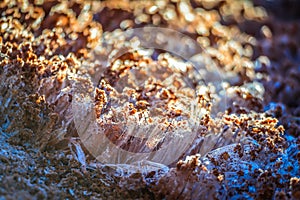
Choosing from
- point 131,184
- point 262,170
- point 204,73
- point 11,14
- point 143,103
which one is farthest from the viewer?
point 204,73

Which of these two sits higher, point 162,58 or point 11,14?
point 162,58

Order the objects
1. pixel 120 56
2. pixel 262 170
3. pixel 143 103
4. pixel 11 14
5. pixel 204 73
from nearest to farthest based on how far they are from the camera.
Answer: pixel 262 170 → pixel 143 103 → pixel 11 14 → pixel 120 56 → pixel 204 73

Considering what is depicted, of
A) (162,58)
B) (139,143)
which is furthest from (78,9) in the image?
(139,143)

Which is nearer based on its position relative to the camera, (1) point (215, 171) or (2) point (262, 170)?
(1) point (215, 171)

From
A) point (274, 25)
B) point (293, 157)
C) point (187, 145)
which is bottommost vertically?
point (187, 145)

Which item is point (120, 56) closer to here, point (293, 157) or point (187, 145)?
point (187, 145)

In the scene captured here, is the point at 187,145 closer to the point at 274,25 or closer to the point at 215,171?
the point at 215,171

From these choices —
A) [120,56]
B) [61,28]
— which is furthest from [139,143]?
[61,28]
